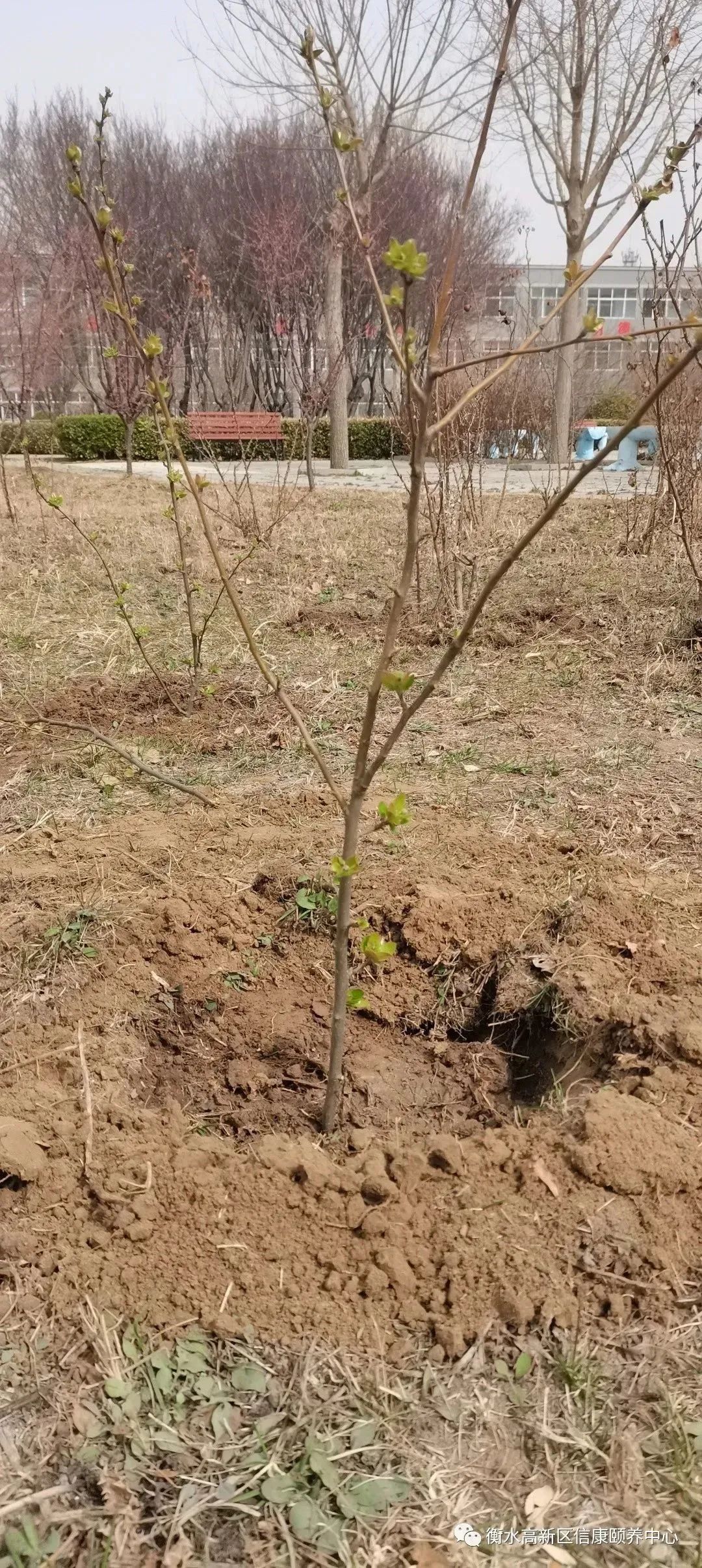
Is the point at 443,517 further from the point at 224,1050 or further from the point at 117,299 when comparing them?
the point at 224,1050

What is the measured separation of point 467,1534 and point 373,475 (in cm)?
1429

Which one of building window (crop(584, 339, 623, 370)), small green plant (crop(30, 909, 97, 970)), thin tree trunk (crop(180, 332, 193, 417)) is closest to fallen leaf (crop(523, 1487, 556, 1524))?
small green plant (crop(30, 909, 97, 970))

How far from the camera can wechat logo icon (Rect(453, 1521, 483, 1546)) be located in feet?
3.73

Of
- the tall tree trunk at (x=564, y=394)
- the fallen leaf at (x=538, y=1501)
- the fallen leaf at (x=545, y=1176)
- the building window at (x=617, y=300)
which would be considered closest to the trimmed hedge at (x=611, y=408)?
the tall tree trunk at (x=564, y=394)

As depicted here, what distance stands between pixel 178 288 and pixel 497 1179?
27982 millimetres

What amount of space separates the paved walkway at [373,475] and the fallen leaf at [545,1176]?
28.5ft

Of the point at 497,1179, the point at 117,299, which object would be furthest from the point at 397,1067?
the point at 117,299

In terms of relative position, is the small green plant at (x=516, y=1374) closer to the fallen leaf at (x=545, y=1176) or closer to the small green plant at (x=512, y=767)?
the fallen leaf at (x=545, y=1176)

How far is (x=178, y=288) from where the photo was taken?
82.7ft

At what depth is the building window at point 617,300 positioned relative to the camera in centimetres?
3631

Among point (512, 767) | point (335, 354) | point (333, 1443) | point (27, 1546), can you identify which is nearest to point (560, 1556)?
point (333, 1443)

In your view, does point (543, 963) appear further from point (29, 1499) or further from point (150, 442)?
point (150, 442)

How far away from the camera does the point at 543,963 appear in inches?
85.0

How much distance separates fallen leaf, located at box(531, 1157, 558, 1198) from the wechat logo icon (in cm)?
48
